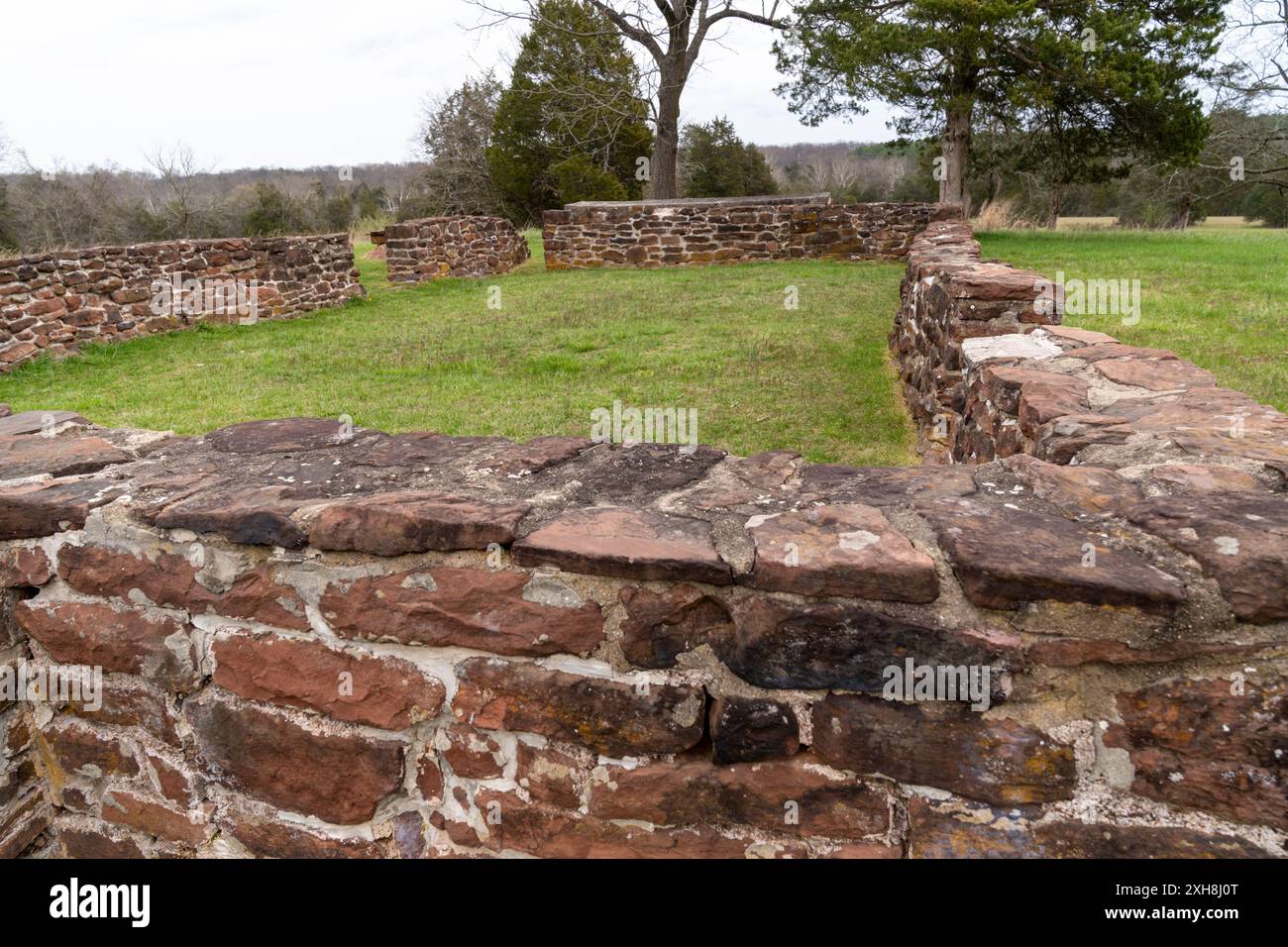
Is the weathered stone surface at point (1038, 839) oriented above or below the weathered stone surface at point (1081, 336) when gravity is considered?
below

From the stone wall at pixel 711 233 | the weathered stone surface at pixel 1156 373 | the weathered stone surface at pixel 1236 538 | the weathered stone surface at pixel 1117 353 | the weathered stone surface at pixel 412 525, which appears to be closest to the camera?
the weathered stone surface at pixel 1236 538

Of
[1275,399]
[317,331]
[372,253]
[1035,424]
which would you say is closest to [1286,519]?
[1035,424]

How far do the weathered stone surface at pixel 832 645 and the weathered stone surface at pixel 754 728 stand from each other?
46mm

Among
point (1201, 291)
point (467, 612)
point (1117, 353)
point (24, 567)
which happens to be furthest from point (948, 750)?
point (1201, 291)

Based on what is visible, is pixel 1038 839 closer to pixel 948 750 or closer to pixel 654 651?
pixel 948 750

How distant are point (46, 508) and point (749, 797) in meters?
1.64

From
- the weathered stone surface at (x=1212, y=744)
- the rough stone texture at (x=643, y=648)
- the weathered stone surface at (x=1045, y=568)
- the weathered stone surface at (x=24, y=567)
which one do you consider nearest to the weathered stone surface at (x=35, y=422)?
the rough stone texture at (x=643, y=648)

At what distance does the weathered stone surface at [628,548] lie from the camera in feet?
4.61

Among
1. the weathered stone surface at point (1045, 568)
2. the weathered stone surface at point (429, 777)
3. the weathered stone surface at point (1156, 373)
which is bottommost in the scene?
the weathered stone surface at point (429, 777)

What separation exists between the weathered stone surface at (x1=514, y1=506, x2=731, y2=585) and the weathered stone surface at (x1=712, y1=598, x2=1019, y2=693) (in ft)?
0.34

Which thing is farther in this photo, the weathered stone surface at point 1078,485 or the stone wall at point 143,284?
the stone wall at point 143,284

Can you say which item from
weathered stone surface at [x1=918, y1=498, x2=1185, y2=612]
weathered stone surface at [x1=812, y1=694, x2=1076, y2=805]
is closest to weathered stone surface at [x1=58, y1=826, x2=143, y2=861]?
weathered stone surface at [x1=812, y1=694, x2=1076, y2=805]

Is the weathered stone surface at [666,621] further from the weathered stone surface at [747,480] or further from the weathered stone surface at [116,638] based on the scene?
the weathered stone surface at [116,638]
